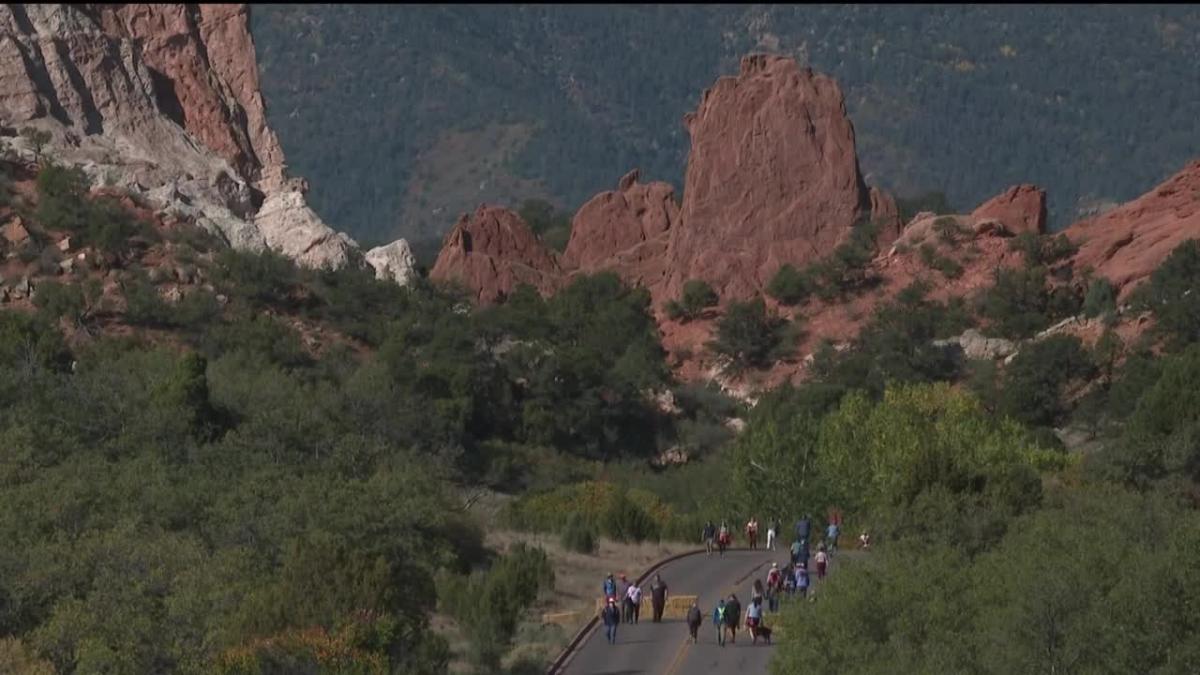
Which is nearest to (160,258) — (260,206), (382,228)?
(260,206)

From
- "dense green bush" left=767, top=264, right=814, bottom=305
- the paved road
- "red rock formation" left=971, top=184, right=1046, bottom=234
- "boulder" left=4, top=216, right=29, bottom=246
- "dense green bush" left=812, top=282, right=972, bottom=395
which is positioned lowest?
the paved road

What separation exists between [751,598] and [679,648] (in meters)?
3.05

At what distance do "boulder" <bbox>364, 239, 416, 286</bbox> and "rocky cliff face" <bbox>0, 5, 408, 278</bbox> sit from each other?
5.18 feet

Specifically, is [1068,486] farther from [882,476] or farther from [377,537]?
[377,537]

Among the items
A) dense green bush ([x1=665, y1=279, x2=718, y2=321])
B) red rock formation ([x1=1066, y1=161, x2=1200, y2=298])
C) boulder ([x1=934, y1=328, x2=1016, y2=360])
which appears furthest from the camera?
dense green bush ([x1=665, y1=279, x2=718, y2=321])

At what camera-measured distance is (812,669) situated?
40.4 metres

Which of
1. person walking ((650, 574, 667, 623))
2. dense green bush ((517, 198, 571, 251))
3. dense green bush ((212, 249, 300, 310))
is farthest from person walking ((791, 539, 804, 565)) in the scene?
dense green bush ((517, 198, 571, 251))

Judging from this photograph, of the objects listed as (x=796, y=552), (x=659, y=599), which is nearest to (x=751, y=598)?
(x=659, y=599)

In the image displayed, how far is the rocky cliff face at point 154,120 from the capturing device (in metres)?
82.2

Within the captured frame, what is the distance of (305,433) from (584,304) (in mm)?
29703

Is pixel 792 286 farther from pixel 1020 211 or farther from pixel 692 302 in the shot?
pixel 1020 211

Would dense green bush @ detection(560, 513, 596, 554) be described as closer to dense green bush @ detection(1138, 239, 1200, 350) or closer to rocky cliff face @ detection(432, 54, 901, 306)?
dense green bush @ detection(1138, 239, 1200, 350)

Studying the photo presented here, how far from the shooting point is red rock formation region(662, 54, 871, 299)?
316ft

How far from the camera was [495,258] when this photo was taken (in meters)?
101
